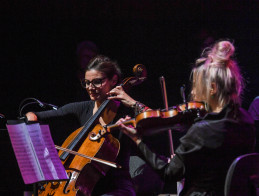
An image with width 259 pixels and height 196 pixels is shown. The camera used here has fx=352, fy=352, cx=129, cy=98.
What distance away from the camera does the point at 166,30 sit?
4.29 metres

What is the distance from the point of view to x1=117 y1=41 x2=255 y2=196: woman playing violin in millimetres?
1679

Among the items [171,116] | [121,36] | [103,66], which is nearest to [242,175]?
[171,116]

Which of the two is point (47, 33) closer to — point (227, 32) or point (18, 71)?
point (18, 71)

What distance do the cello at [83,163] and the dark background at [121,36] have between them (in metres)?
1.89

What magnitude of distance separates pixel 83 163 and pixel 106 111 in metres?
0.44

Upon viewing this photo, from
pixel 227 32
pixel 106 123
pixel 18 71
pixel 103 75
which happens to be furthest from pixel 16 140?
pixel 227 32

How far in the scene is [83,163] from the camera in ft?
7.03

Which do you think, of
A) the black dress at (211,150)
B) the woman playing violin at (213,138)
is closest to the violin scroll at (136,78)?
the woman playing violin at (213,138)

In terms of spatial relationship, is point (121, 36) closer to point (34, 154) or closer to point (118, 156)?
point (118, 156)

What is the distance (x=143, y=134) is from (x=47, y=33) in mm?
2698

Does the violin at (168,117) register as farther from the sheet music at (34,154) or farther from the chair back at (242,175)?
the sheet music at (34,154)

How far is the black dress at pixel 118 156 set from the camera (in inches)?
91.4

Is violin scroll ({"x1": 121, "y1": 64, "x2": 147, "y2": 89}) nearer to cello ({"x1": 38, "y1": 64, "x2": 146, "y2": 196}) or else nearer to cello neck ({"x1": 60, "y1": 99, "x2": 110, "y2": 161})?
cello neck ({"x1": 60, "y1": 99, "x2": 110, "y2": 161})

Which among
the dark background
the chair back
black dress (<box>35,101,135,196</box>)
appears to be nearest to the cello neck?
black dress (<box>35,101,135,196</box>)
